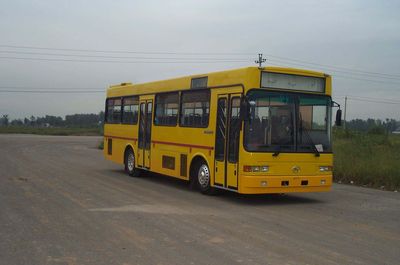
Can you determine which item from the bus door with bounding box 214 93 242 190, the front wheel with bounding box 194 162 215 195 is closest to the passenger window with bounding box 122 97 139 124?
the front wheel with bounding box 194 162 215 195

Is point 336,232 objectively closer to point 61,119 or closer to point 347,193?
point 347,193

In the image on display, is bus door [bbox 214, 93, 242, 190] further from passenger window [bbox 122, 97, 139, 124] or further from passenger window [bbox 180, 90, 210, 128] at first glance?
passenger window [bbox 122, 97, 139, 124]

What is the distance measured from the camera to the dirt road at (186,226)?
23.5 feet

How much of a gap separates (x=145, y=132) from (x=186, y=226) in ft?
27.0

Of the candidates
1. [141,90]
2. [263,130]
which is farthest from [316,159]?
[141,90]

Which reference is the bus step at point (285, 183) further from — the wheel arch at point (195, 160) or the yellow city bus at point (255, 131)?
the wheel arch at point (195, 160)

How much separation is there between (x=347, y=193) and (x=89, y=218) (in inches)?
310

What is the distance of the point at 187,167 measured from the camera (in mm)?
14281

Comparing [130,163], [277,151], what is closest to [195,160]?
[277,151]

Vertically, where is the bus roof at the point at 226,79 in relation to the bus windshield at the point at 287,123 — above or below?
above

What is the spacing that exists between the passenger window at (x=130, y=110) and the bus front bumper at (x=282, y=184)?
23.1 ft

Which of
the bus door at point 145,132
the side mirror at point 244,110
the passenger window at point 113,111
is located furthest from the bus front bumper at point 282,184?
the passenger window at point 113,111

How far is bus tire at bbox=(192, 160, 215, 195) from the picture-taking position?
13281 millimetres

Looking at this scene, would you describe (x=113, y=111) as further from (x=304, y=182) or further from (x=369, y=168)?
(x=304, y=182)
